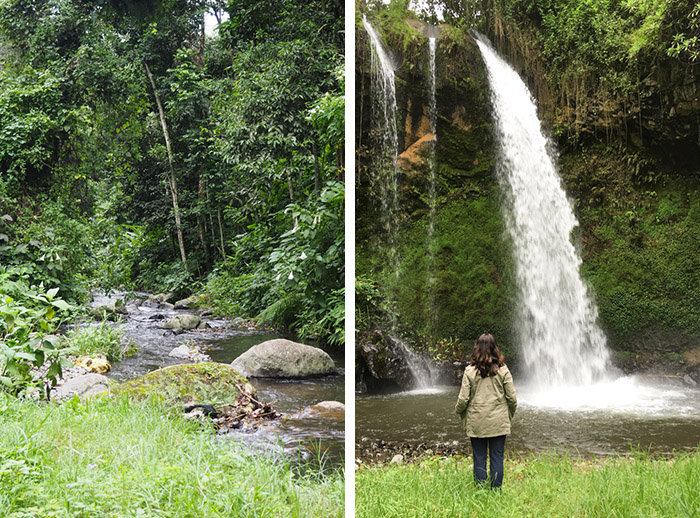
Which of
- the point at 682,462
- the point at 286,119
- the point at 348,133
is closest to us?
the point at 682,462

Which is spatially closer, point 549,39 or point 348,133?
point 348,133

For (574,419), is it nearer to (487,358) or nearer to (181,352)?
(487,358)

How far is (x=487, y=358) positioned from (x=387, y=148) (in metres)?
1.16

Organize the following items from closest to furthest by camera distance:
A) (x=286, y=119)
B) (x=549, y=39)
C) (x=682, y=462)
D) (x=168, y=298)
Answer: (x=682, y=462)
(x=549, y=39)
(x=168, y=298)
(x=286, y=119)

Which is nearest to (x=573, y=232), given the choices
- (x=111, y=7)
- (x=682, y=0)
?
(x=682, y=0)

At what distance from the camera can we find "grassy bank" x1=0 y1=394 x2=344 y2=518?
1.82 meters

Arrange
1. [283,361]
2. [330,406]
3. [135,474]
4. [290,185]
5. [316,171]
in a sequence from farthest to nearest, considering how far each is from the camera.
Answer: [290,185] → [316,171] → [283,361] → [330,406] → [135,474]

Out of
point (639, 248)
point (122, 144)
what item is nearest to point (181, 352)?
point (122, 144)

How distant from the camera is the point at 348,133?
7.56ft

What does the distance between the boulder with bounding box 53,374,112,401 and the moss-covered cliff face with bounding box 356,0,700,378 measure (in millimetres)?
1587

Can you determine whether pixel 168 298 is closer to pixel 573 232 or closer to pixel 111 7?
pixel 111 7

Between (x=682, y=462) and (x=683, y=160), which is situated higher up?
(x=683, y=160)

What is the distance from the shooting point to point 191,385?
112 inches

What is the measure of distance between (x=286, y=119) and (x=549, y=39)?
6.01ft
